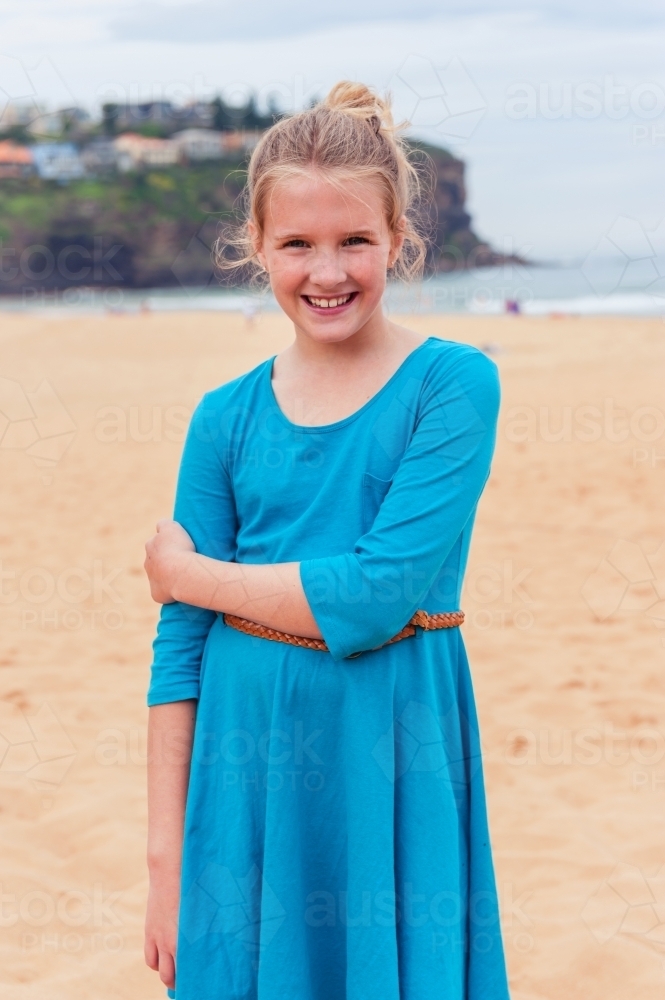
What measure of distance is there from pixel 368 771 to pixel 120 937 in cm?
157

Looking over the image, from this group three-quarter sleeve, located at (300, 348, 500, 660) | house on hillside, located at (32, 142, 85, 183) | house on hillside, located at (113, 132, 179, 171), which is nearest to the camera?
three-quarter sleeve, located at (300, 348, 500, 660)

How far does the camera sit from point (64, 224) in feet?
183

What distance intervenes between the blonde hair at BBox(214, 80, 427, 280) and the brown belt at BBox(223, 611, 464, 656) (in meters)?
0.56

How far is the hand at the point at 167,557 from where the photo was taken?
1.50m

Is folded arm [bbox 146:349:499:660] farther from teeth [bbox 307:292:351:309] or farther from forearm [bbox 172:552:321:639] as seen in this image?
teeth [bbox 307:292:351:309]

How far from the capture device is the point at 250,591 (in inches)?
56.5

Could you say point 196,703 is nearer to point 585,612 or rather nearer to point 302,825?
point 302,825

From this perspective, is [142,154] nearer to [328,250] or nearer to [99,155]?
[99,155]

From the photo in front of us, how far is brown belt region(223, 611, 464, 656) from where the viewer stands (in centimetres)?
144

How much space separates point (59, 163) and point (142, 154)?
4.82 metres

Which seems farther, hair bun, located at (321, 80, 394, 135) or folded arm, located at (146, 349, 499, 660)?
hair bun, located at (321, 80, 394, 135)

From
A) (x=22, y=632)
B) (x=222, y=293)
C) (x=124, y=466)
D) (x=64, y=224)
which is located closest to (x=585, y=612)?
(x=22, y=632)

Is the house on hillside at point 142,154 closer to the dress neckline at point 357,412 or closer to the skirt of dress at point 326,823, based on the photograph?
the dress neckline at point 357,412

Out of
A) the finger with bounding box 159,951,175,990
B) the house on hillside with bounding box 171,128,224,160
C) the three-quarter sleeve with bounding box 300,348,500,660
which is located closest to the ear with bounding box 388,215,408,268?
the three-quarter sleeve with bounding box 300,348,500,660
